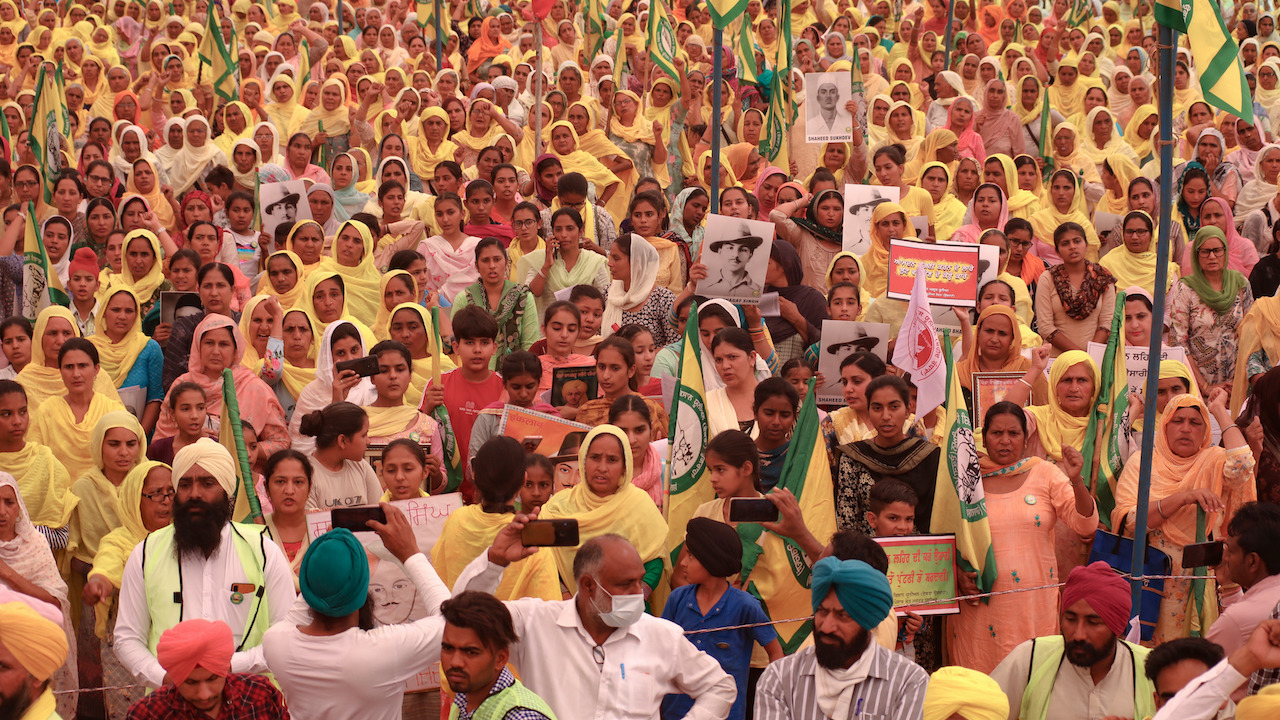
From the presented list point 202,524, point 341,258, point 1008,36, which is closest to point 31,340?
point 341,258

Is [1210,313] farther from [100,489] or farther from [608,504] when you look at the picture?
[100,489]

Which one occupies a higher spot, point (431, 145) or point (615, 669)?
point (431, 145)

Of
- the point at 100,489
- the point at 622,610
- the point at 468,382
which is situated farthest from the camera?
the point at 468,382

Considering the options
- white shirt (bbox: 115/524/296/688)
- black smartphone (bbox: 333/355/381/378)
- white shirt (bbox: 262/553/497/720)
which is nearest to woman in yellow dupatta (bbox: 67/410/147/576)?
black smartphone (bbox: 333/355/381/378)

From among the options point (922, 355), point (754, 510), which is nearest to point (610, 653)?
point (754, 510)

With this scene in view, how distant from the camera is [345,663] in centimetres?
377

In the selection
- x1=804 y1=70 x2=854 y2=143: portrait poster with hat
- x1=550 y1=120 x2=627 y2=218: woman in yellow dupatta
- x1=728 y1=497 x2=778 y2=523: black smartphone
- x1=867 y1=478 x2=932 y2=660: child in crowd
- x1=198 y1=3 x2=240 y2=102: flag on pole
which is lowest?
x1=867 y1=478 x2=932 y2=660: child in crowd

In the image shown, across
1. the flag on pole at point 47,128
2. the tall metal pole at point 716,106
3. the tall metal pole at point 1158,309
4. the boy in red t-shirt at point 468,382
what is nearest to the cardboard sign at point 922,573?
the tall metal pole at point 1158,309

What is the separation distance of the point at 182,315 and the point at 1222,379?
561 cm

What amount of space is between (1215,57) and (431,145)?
26.5 ft

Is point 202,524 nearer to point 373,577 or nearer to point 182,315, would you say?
point 373,577

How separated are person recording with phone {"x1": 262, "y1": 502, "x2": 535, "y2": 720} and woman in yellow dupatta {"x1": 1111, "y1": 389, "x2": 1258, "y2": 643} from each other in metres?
2.98

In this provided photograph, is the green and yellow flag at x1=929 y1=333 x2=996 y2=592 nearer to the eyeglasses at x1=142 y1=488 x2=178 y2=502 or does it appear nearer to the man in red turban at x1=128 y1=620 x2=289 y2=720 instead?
the man in red turban at x1=128 y1=620 x2=289 y2=720

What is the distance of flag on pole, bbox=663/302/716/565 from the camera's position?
5422 millimetres
